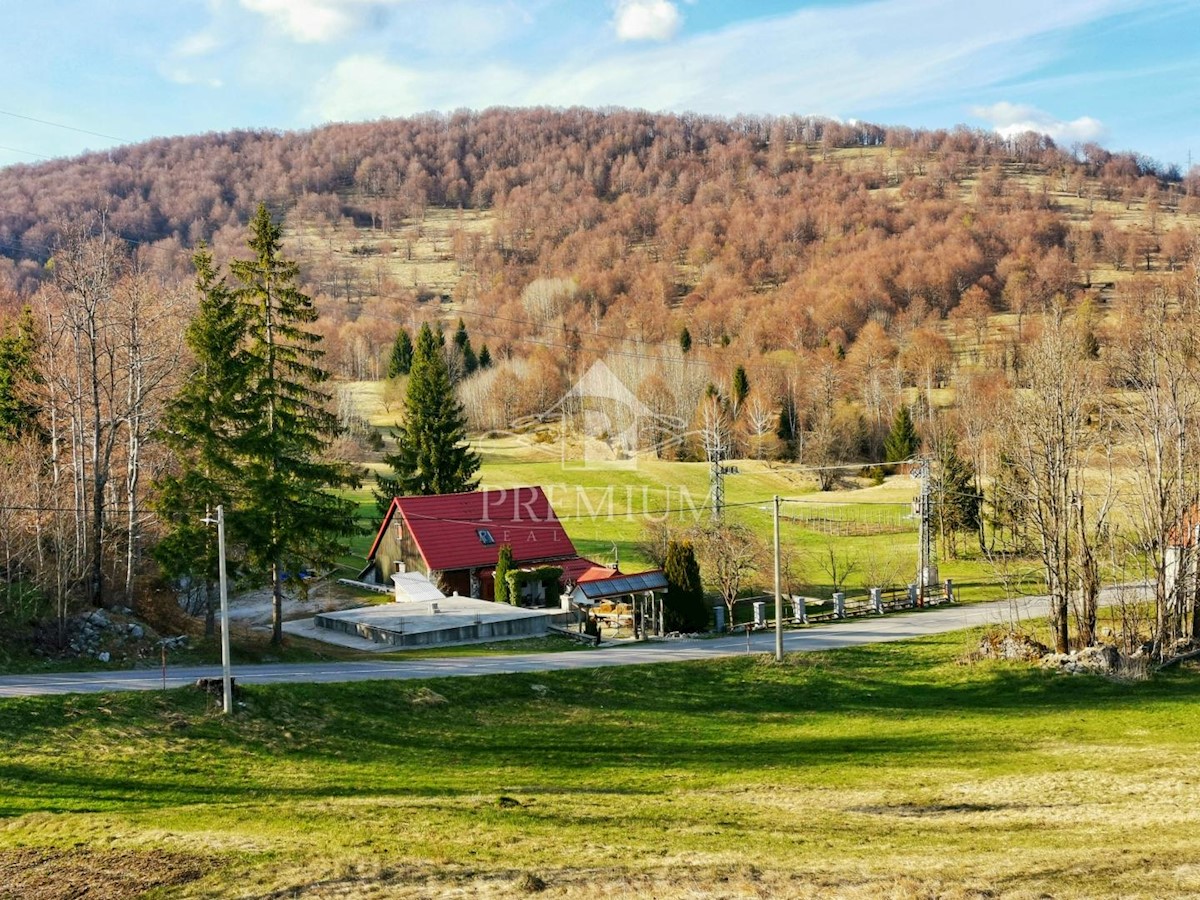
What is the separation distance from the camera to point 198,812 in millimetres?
14195

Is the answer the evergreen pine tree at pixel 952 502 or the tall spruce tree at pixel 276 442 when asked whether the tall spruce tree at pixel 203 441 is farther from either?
the evergreen pine tree at pixel 952 502

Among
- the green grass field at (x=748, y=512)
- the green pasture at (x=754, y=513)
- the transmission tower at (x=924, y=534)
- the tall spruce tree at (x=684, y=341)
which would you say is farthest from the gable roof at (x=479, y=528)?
the tall spruce tree at (x=684, y=341)

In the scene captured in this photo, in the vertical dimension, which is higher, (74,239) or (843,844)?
(74,239)

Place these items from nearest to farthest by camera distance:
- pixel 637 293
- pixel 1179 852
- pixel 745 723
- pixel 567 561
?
pixel 1179 852, pixel 745 723, pixel 567 561, pixel 637 293

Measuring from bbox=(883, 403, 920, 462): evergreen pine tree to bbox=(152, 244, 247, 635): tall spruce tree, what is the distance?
6243 cm

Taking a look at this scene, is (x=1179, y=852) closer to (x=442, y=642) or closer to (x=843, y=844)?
(x=843, y=844)

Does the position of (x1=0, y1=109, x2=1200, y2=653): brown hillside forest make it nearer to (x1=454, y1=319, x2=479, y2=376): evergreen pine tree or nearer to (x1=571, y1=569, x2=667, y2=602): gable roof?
(x1=454, y1=319, x2=479, y2=376): evergreen pine tree

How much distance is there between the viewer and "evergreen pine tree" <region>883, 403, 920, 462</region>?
8050cm

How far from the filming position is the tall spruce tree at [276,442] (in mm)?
28453

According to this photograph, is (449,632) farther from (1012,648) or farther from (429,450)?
(429,450)

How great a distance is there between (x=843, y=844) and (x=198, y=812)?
932 centimetres

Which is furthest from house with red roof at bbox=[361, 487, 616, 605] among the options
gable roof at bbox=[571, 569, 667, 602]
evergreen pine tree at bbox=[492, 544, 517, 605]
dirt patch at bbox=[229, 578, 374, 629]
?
gable roof at bbox=[571, 569, 667, 602]

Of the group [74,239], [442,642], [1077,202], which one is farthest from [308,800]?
[1077,202]

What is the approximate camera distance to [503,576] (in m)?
40.5
